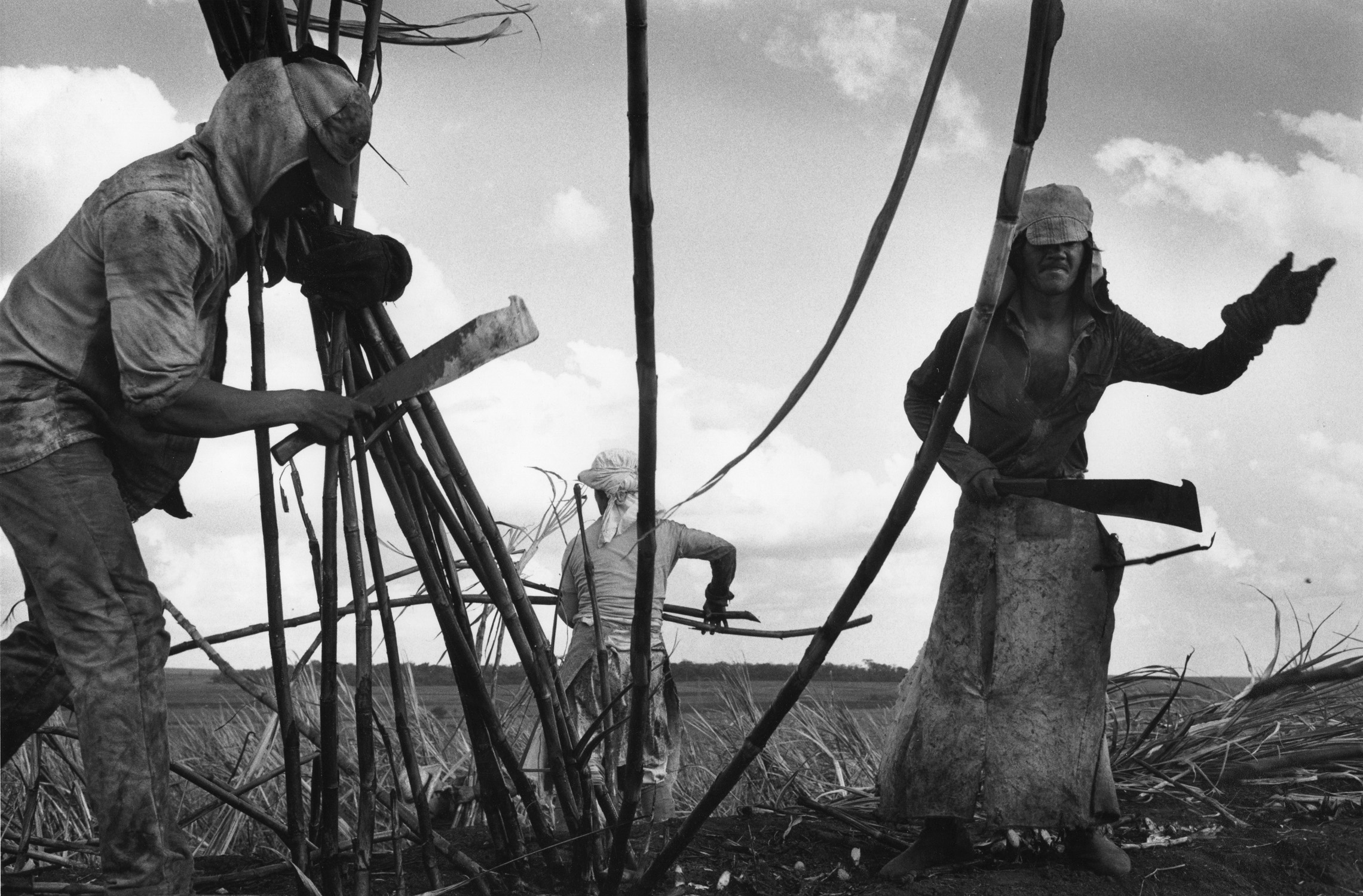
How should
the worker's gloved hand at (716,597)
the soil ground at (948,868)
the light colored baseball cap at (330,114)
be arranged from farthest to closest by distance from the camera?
the worker's gloved hand at (716,597)
the soil ground at (948,868)
the light colored baseball cap at (330,114)

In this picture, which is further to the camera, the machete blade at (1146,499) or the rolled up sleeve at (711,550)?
the rolled up sleeve at (711,550)

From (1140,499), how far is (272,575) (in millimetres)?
1868

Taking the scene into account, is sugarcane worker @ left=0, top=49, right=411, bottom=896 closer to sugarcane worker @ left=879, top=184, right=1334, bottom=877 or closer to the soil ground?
the soil ground

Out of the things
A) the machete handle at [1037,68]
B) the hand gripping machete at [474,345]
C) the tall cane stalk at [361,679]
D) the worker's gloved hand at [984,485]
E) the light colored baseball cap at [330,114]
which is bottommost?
the tall cane stalk at [361,679]

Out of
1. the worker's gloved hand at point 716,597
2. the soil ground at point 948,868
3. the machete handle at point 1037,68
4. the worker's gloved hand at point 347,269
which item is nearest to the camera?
the machete handle at point 1037,68

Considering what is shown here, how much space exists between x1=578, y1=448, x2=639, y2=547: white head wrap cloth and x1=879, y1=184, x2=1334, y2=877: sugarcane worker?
2449 mm

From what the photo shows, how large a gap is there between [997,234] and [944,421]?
0.86ft

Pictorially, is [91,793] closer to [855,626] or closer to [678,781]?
[855,626]

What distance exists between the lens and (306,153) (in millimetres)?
2551

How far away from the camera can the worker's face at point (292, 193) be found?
2576mm

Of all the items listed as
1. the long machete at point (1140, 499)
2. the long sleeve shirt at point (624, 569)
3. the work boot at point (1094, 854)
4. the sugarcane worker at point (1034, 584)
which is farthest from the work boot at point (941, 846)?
the long sleeve shirt at point (624, 569)

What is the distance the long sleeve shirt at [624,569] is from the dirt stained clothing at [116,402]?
3070 millimetres

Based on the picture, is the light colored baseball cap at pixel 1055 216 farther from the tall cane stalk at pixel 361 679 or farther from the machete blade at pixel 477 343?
the tall cane stalk at pixel 361 679

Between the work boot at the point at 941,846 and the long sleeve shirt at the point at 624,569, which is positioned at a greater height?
the long sleeve shirt at the point at 624,569
